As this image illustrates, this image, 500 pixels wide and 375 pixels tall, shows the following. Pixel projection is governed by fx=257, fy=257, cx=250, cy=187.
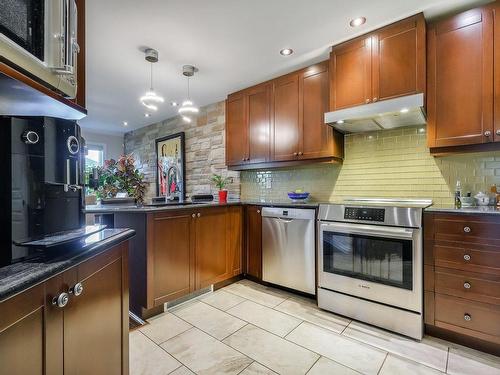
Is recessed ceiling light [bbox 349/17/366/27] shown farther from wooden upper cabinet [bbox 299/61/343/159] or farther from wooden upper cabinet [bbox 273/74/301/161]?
wooden upper cabinet [bbox 273/74/301/161]

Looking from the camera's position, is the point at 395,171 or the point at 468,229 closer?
the point at 468,229

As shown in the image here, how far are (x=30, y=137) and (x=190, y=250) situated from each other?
197 centimetres

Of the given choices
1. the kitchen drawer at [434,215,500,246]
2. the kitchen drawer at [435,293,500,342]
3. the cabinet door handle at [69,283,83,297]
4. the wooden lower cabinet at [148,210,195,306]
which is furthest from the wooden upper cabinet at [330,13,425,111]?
the cabinet door handle at [69,283,83,297]

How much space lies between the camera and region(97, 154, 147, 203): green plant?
485 centimetres

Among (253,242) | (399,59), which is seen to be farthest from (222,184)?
(399,59)

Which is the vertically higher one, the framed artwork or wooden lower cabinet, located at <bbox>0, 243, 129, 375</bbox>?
the framed artwork

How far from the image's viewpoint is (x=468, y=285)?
1790 mm

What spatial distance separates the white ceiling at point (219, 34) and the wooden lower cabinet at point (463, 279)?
1668mm

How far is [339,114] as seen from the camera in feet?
7.68

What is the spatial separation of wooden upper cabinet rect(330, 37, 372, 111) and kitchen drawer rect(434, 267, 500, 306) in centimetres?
151

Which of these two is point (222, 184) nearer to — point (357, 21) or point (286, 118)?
point (286, 118)

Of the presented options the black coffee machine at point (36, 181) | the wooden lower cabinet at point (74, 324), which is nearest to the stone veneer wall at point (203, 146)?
the wooden lower cabinet at point (74, 324)

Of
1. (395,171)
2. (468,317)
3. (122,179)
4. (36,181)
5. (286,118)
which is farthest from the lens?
(122,179)

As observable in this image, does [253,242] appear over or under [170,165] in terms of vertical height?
under
